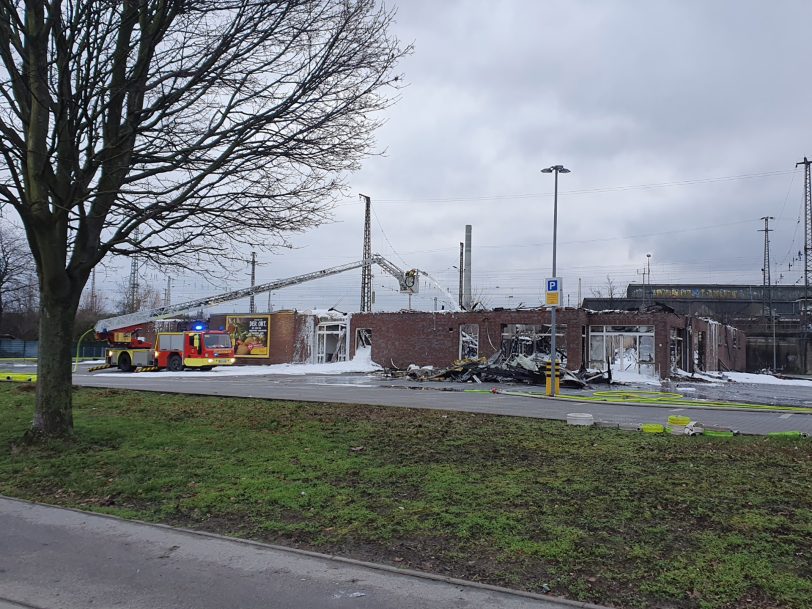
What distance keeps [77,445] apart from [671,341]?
3057 cm

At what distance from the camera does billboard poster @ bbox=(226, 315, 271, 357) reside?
145ft

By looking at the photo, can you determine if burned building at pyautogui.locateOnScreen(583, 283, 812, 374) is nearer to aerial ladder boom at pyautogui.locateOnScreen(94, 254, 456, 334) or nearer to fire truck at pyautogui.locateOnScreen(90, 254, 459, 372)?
aerial ladder boom at pyautogui.locateOnScreen(94, 254, 456, 334)

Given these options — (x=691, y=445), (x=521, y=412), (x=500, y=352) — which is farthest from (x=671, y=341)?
(x=691, y=445)

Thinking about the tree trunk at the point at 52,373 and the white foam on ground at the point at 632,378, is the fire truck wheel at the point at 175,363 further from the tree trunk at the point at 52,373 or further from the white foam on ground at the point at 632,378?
the tree trunk at the point at 52,373

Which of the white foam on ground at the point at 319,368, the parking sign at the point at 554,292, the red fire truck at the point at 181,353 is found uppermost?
the parking sign at the point at 554,292

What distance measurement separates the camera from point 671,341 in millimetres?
33219

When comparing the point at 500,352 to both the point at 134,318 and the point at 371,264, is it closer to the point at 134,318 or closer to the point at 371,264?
the point at 371,264

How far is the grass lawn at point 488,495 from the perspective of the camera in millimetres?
4516

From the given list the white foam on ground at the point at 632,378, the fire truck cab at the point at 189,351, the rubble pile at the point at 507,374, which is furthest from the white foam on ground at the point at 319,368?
the white foam on ground at the point at 632,378

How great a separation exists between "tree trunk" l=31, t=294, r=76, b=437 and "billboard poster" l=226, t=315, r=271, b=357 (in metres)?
34.9

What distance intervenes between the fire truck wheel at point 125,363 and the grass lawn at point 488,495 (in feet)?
88.7

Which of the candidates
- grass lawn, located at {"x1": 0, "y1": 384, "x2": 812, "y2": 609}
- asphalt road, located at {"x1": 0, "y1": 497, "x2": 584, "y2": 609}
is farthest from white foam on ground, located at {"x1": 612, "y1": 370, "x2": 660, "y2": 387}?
asphalt road, located at {"x1": 0, "y1": 497, "x2": 584, "y2": 609}

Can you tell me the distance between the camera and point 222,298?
139ft

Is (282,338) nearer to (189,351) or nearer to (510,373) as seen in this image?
(189,351)
